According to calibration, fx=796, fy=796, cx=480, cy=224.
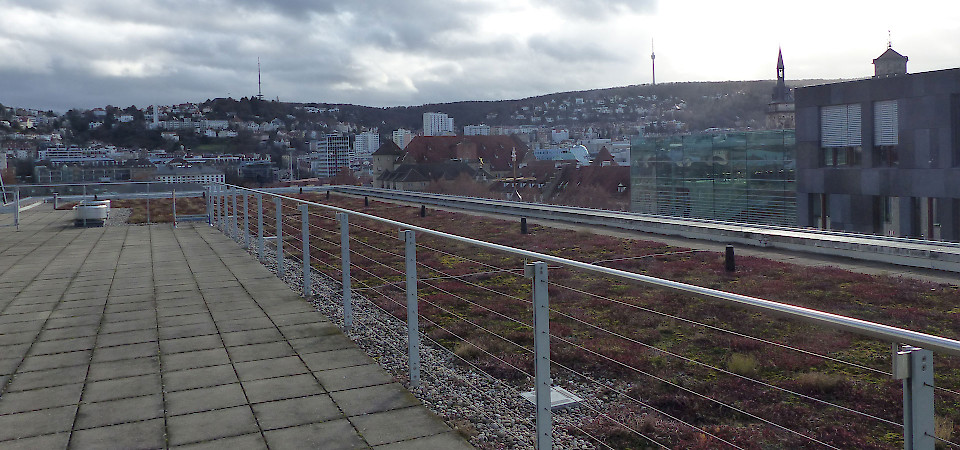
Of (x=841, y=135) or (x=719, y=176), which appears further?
(x=719, y=176)

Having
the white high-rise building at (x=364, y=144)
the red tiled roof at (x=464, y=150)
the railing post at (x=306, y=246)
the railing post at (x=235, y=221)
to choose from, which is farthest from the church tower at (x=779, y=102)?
the railing post at (x=306, y=246)

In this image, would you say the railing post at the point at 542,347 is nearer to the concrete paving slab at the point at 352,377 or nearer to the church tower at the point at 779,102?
the concrete paving slab at the point at 352,377

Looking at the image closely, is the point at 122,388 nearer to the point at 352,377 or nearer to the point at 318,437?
the point at 352,377

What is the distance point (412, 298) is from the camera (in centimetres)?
459

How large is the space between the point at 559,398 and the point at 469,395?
51cm

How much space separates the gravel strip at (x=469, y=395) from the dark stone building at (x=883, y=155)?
1073 inches

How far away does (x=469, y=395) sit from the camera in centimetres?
456

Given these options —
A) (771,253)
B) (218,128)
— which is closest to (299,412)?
(771,253)

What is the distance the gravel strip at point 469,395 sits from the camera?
385cm

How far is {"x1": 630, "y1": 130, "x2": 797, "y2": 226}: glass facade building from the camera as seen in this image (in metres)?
35.9

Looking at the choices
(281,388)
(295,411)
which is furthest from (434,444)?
(281,388)

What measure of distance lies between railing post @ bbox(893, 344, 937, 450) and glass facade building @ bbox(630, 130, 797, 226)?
35.1m

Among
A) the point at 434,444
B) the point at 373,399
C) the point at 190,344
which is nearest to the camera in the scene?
the point at 434,444

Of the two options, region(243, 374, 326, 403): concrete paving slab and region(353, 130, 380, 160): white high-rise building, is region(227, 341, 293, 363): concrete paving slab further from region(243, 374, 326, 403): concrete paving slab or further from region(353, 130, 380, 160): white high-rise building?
region(353, 130, 380, 160): white high-rise building
